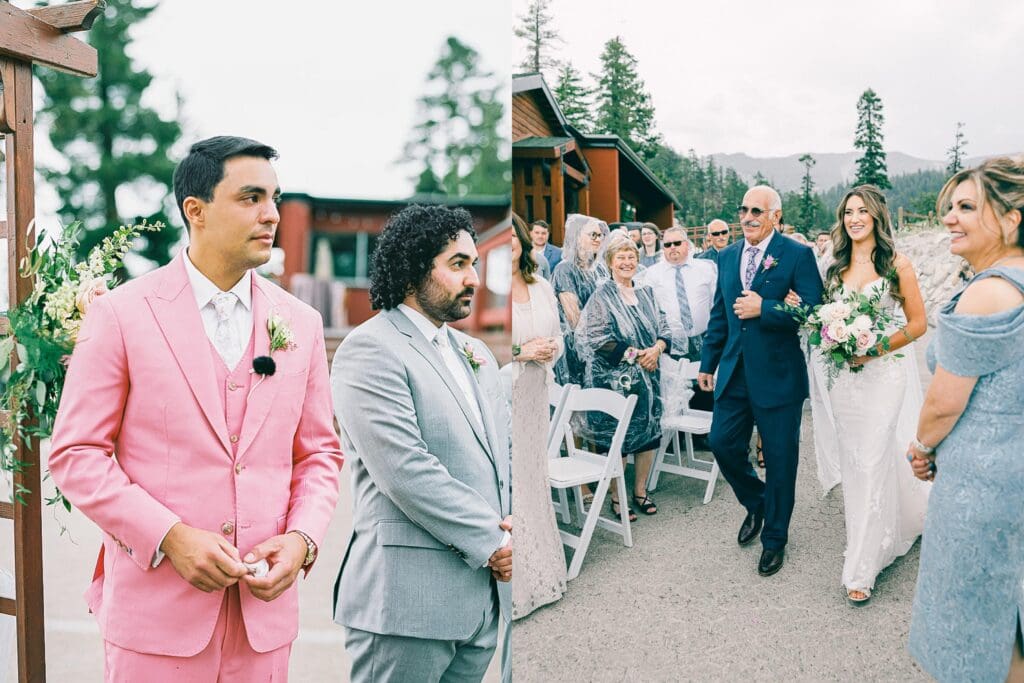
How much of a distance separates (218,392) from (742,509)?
1.63m

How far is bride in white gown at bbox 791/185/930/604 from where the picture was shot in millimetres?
2230

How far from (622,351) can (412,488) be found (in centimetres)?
93

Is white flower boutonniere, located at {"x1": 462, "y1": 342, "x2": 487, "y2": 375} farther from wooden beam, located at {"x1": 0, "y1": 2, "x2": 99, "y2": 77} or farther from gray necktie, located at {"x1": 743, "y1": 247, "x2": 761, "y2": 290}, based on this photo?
wooden beam, located at {"x1": 0, "y1": 2, "x2": 99, "y2": 77}

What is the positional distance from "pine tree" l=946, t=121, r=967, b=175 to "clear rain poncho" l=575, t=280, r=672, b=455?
911 millimetres

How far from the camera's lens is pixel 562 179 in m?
2.61

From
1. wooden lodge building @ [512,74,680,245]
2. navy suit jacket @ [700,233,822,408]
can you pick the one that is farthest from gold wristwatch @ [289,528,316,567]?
navy suit jacket @ [700,233,822,408]

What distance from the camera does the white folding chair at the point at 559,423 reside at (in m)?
2.71

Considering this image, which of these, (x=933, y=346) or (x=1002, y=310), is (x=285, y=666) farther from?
(x=1002, y=310)

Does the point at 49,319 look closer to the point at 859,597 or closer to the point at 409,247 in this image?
the point at 409,247

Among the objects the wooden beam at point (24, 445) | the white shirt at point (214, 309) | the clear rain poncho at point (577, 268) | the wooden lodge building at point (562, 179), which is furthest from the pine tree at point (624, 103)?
the wooden beam at point (24, 445)

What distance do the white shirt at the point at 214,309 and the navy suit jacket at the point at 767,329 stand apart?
138cm

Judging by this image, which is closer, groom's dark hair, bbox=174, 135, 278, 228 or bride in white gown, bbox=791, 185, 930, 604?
groom's dark hair, bbox=174, 135, 278, 228

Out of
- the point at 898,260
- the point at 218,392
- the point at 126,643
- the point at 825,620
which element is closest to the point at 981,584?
the point at 825,620

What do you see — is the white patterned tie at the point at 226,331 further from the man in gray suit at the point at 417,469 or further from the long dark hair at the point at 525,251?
the long dark hair at the point at 525,251
